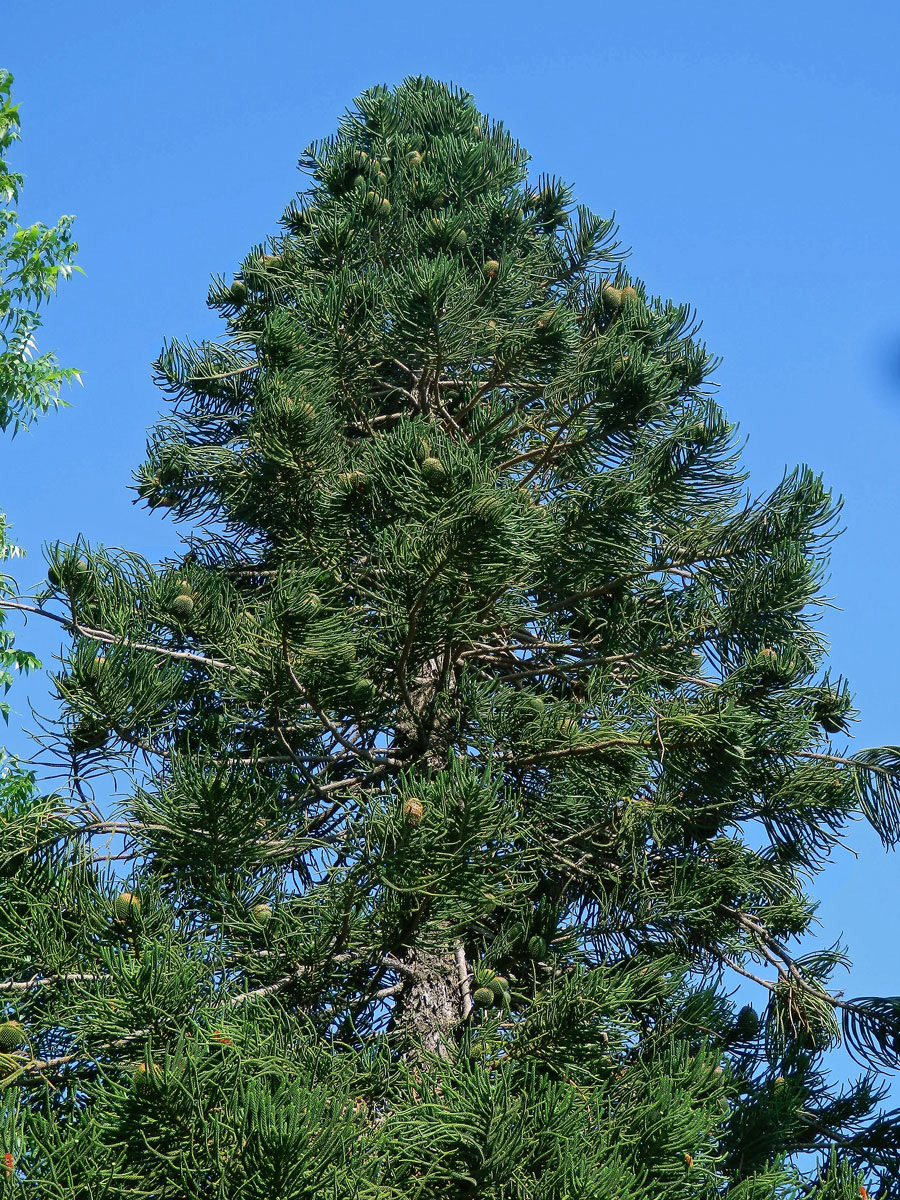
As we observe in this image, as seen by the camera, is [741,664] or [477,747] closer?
[477,747]

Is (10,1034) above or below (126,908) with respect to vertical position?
below

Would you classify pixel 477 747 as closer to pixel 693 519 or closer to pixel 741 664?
pixel 741 664

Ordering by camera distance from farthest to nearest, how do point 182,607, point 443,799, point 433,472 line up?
point 182,607
point 433,472
point 443,799

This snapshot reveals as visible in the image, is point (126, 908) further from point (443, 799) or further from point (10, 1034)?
point (443, 799)

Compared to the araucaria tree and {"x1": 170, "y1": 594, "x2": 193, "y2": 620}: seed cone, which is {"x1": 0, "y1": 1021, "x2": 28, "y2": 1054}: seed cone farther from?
{"x1": 170, "y1": 594, "x2": 193, "y2": 620}: seed cone

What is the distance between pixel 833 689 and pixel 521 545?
168 centimetres

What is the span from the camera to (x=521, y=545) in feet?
14.1

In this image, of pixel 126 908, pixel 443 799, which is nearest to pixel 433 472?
pixel 443 799

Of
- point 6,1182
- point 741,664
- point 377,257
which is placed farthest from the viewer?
point 377,257

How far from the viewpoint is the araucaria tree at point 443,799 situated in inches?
122

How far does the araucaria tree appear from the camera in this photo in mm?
3088

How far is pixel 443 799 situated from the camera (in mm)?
3336

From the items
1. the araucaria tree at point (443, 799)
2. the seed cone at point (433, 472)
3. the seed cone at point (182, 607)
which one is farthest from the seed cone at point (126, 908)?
the seed cone at point (433, 472)

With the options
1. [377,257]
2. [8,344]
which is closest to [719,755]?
[377,257]
